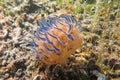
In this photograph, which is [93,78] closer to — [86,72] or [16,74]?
[86,72]

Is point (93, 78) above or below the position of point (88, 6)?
below

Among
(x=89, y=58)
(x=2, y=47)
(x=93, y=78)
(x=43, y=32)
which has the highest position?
(x=43, y=32)

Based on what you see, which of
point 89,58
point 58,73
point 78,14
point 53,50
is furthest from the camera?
point 78,14

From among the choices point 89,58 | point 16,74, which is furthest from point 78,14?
point 16,74

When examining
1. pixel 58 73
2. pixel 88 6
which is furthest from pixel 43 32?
pixel 88 6

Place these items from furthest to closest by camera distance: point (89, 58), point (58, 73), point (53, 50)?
point (89, 58) < point (58, 73) < point (53, 50)

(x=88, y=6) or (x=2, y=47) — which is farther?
(x=88, y=6)

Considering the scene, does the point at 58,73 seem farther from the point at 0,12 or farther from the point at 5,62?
the point at 0,12
